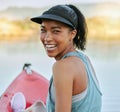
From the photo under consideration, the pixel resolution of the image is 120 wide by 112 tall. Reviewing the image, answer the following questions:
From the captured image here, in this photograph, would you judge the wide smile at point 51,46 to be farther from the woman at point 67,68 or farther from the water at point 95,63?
the water at point 95,63

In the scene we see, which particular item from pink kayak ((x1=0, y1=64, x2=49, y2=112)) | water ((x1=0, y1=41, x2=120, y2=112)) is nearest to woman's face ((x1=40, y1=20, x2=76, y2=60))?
pink kayak ((x1=0, y1=64, x2=49, y2=112))

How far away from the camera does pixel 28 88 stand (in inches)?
82.4

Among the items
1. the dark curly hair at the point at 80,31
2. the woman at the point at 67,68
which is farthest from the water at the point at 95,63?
the woman at the point at 67,68

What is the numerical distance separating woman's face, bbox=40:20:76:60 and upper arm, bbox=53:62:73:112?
0.23ft

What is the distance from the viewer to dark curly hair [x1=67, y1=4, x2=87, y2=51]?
1384 millimetres

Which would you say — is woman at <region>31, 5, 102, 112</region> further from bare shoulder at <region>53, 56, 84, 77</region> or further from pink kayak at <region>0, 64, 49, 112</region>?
pink kayak at <region>0, 64, 49, 112</region>

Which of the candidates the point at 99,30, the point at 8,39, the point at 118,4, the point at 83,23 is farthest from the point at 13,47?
the point at 83,23

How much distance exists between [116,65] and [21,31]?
0.83 meters

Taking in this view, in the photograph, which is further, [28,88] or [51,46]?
[28,88]

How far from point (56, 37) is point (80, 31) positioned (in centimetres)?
15

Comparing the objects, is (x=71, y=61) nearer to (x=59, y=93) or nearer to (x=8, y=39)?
(x=59, y=93)

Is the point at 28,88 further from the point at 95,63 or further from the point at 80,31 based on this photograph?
the point at 95,63

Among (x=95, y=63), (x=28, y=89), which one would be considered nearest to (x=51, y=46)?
(x=28, y=89)

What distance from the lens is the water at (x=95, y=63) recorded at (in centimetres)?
323
